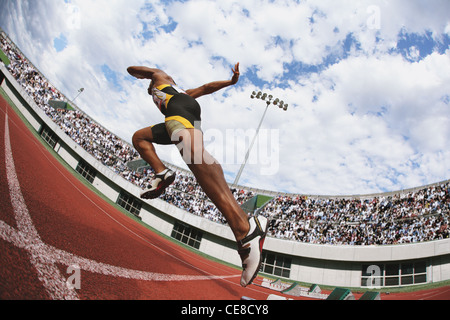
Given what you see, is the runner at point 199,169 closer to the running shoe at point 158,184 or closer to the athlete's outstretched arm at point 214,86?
the running shoe at point 158,184

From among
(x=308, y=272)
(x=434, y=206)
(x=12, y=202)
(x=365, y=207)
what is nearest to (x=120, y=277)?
(x=12, y=202)

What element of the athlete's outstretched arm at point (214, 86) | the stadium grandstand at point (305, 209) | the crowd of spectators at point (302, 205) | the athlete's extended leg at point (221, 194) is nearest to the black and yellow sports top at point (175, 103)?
the athlete's extended leg at point (221, 194)

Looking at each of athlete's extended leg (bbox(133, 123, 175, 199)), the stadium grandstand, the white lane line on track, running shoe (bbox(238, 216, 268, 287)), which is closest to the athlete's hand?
athlete's extended leg (bbox(133, 123, 175, 199))

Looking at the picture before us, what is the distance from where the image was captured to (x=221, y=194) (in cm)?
206

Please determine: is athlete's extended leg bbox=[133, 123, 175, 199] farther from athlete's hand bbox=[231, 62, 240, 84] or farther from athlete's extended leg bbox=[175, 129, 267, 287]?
athlete's hand bbox=[231, 62, 240, 84]

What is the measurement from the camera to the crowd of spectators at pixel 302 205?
54.0 ft

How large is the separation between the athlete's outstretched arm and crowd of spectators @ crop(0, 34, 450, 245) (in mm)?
17729

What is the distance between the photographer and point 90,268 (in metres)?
2.19

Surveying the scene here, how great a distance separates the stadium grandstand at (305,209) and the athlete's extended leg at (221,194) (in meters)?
17.1

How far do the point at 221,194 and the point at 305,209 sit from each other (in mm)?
23139

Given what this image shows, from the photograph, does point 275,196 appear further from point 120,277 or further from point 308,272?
point 120,277

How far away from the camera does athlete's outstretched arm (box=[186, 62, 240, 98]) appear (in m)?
2.86

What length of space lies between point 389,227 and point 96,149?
28.4 m
